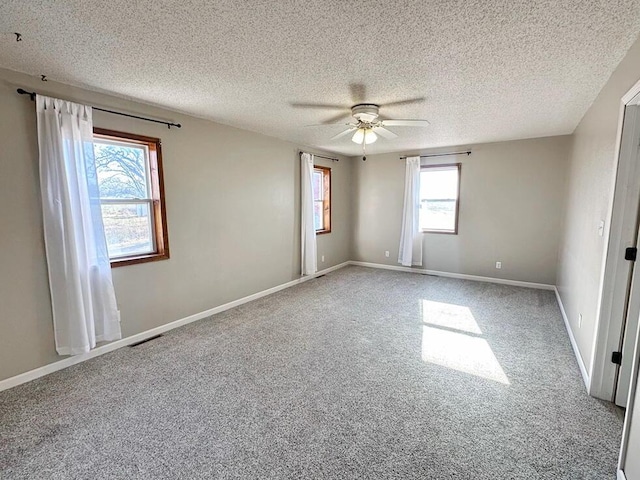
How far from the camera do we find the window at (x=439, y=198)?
5371 millimetres

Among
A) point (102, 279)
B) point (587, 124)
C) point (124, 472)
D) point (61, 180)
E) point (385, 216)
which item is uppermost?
point (587, 124)

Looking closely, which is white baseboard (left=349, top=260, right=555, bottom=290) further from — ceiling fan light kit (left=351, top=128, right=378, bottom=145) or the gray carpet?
ceiling fan light kit (left=351, top=128, right=378, bottom=145)

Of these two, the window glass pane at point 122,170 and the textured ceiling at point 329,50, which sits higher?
the textured ceiling at point 329,50

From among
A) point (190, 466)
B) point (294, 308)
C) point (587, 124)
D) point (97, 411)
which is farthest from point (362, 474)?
point (587, 124)

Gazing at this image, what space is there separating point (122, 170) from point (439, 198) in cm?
486

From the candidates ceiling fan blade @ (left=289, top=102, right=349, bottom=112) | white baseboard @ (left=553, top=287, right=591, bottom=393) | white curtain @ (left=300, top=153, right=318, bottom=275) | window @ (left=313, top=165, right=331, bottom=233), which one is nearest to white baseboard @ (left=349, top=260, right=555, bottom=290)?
white baseboard @ (left=553, top=287, right=591, bottom=393)

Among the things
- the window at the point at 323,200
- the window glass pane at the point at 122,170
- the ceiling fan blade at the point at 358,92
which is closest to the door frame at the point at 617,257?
the ceiling fan blade at the point at 358,92

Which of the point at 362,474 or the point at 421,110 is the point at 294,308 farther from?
the point at 421,110

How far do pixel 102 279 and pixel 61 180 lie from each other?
88cm

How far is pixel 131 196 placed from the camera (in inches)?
120

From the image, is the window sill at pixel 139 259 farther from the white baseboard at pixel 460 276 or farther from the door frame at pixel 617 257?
the white baseboard at pixel 460 276

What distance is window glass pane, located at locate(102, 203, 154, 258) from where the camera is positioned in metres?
2.94

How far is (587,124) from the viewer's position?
313 cm

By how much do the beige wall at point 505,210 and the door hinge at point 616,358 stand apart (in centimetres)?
301
